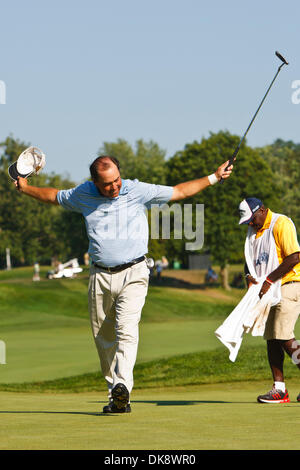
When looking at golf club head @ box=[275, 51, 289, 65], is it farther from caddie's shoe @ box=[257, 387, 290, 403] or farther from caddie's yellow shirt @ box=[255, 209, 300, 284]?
caddie's shoe @ box=[257, 387, 290, 403]

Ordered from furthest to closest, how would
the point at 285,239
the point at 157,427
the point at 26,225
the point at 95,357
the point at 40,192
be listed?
the point at 26,225
the point at 95,357
the point at 285,239
the point at 40,192
the point at 157,427

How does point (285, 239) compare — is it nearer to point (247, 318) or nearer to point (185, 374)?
point (247, 318)

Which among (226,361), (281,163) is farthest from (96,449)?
(281,163)

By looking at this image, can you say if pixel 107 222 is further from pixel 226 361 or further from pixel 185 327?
pixel 185 327

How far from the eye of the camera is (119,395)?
7.71 meters

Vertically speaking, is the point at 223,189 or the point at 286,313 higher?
the point at 223,189

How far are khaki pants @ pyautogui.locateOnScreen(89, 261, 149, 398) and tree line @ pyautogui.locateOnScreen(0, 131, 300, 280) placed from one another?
60.8m

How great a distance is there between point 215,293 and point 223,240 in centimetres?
429

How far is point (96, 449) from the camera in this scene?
5184 mm

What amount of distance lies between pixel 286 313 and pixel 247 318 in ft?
1.45

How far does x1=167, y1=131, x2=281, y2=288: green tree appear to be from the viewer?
69.6 meters

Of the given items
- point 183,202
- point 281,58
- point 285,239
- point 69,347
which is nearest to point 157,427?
point 285,239

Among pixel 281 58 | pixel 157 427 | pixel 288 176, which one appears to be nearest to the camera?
pixel 157 427

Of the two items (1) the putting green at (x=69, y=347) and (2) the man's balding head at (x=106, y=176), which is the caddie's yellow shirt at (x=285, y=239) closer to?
(2) the man's balding head at (x=106, y=176)
